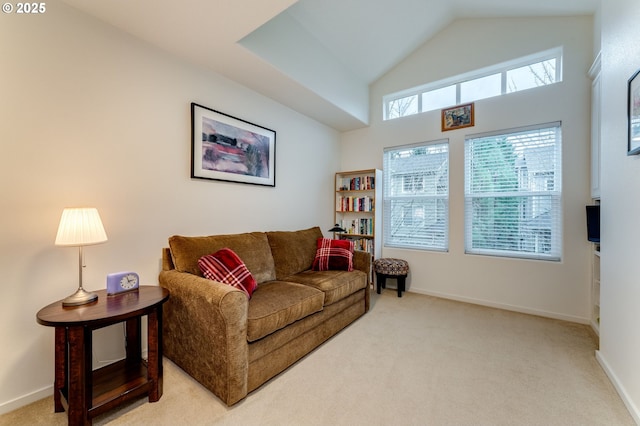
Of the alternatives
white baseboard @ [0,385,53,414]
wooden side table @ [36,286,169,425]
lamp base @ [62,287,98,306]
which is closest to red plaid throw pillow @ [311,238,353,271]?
wooden side table @ [36,286,169,425]

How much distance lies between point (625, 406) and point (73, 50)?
4072 millimetres

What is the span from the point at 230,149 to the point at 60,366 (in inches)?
78.5

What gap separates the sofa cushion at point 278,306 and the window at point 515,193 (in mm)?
2369

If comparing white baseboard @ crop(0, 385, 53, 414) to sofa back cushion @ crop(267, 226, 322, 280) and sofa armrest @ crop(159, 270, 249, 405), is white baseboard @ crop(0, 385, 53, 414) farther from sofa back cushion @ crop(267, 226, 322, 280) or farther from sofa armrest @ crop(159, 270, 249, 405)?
sofa back cushion @ crop(267, 226, 322, 280)

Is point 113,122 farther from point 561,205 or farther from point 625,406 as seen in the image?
point 561,205

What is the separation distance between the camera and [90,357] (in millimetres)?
1388

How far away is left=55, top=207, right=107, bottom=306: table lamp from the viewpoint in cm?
146

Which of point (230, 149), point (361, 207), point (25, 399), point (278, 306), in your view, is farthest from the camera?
point (361, 207)

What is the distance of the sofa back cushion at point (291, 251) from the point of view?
2734mm

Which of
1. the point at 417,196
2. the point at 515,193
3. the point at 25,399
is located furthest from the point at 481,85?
the point at 25,399

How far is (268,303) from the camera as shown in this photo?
1846mm

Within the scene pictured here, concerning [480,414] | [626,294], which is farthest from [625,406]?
[480,414]

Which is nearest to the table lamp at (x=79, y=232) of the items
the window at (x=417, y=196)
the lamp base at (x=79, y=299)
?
the lamp base at (x=79, y=299)

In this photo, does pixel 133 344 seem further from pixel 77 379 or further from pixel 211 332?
pixel 211 332
